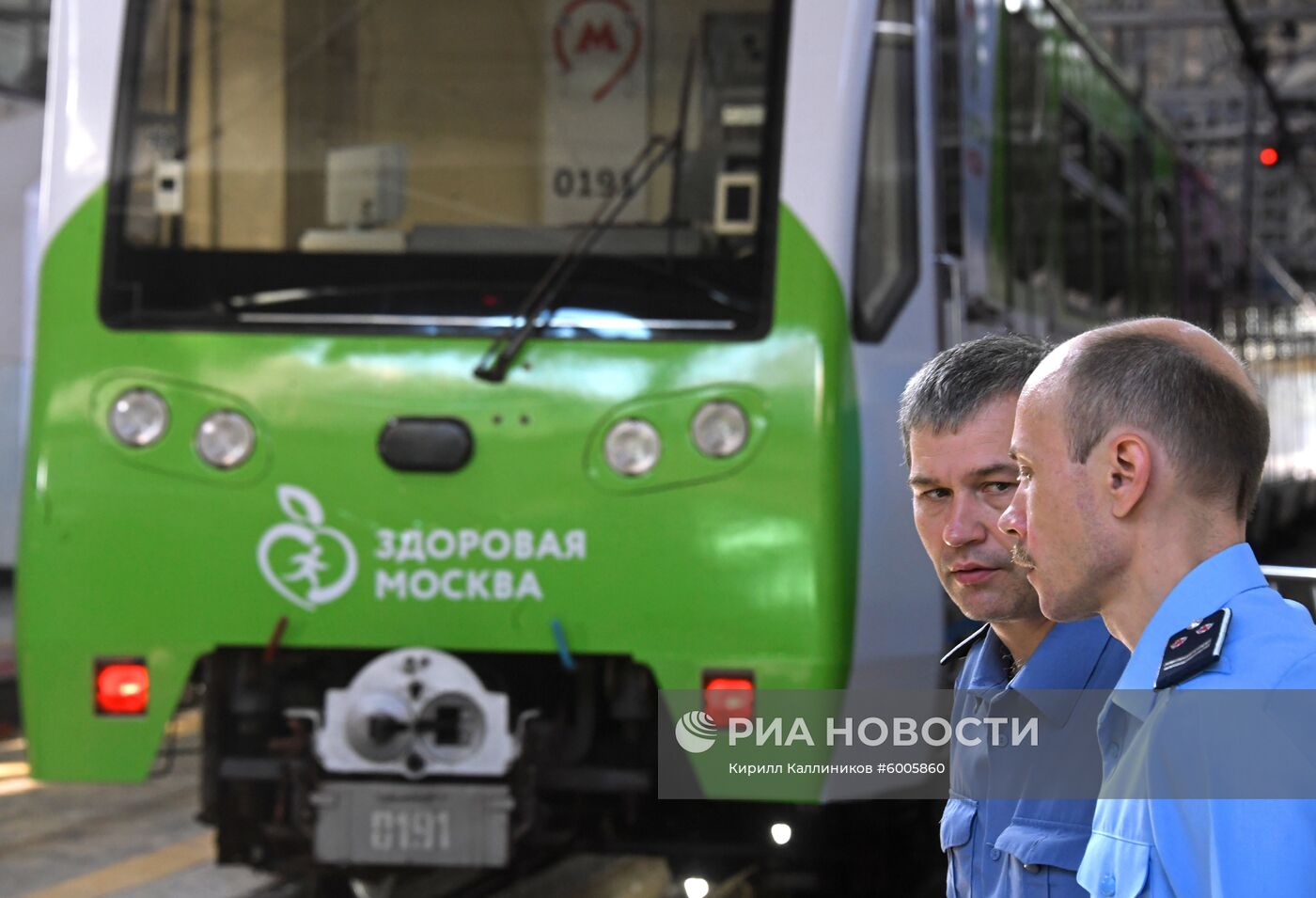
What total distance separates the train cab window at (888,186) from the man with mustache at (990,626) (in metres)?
2.54

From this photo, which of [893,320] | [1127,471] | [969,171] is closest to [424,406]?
[893,320]

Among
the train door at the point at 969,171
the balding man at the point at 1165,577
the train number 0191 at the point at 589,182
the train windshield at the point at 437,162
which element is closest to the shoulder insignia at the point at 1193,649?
the balding man at the point at 1165,577

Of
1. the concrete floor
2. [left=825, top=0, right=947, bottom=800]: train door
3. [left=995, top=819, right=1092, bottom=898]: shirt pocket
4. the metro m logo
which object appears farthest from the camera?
the concrete floor

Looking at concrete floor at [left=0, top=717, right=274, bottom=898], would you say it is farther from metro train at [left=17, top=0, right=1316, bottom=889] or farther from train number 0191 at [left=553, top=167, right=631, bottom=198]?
train number 0191 at [left=553, top=167, right=631, bottom=198]

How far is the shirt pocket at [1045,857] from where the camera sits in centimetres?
180

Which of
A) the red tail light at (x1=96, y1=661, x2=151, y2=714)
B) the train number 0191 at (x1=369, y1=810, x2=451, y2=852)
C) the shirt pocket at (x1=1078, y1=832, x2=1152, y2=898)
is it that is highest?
the shirt pocket at (x1=1078, y1=832, x2=1152, y2=898)

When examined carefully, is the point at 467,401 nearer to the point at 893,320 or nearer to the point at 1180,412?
the point at 893,320

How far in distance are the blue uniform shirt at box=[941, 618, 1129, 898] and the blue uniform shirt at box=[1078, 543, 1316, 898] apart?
395 mm

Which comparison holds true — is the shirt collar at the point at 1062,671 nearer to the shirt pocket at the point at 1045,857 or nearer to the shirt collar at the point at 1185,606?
the shirt pocket at the point at 1045,857

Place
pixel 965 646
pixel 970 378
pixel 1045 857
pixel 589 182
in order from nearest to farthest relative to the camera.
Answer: pixel 1045 857 < pixel 970 378 < pixel 965 646 < pixel 589 182

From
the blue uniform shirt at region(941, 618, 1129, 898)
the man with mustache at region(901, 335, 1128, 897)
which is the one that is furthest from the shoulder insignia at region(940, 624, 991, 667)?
the blue uniform shirt at region(941, 618, 1129, 898)

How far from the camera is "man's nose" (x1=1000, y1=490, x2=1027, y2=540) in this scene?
156cm

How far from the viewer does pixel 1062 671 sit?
194 cm

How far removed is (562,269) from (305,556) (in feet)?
2.99
